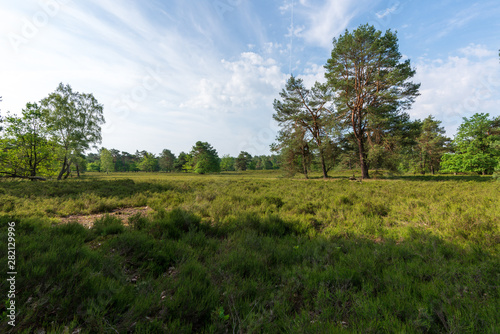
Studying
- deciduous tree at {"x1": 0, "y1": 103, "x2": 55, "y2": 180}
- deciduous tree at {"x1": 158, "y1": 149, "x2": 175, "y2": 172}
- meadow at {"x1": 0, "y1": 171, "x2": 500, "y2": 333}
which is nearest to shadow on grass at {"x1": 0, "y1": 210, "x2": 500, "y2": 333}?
meadow at {"x1": 0, "y1": 171, "x2": 500, "y2": 333}

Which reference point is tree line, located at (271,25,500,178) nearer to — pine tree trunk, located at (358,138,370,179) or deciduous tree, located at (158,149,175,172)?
pine tree trunk, located at (358,138,370,179)

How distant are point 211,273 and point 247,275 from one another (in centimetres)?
64

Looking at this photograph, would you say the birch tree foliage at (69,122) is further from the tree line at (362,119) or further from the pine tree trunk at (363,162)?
the pine tree trunk at (363,162)

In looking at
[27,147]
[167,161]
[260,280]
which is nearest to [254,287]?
[260,280]

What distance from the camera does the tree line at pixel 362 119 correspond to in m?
17.6

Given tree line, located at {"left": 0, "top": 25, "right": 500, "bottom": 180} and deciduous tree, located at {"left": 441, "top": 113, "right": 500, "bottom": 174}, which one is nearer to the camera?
tree line, located at {"left": 0, "top": 25, "right": 500, "bottom": 180}

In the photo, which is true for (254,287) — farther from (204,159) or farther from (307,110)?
(204,159)

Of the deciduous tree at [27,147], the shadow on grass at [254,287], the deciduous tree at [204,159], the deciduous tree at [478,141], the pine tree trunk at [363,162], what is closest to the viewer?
the shadow on grass at [254,287]

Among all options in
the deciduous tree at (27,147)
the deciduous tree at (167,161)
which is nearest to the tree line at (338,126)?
the deciduous tree at (27,147)

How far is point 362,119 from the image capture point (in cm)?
2017

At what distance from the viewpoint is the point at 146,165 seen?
8212 cm

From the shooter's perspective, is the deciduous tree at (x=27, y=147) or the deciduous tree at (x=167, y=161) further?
the deciduous tree at (x=167, y=161)

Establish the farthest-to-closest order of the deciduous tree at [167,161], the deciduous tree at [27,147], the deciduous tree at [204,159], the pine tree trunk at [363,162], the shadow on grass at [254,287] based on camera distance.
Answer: the deciduous tree at [167,161], the deciduous tree at [204,159], the pine tree trunk at [363,162], the deciduous tree at [27,147], the shadow on grass at [254,287]

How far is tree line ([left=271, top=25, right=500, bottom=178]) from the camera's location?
17.6 meters
